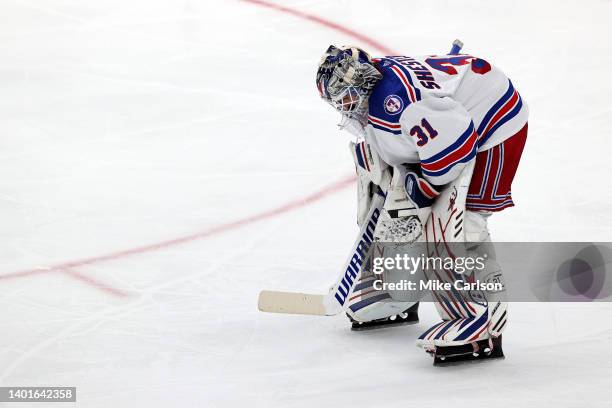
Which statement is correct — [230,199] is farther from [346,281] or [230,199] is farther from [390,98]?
[390,98]

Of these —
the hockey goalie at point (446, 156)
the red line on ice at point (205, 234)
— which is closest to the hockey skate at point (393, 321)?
the hockey goalie at point (446, 156)

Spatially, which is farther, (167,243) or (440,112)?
(167,243)

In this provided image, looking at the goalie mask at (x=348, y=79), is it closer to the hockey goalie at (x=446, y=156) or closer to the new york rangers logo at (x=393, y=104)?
the hockey goalie at (x=446, y=156)

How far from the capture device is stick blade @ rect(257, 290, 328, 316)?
4.06 m

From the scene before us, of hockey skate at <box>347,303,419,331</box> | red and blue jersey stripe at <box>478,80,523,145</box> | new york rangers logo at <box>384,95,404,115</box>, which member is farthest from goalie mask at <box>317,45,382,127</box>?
hockey skate at <box>347,303,419,331</box>

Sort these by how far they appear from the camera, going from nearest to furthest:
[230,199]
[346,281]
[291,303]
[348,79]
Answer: [348,79], [346,281], [291,303], [230,199]

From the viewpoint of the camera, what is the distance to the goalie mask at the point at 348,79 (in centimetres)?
366

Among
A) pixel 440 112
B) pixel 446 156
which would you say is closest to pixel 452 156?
pixel 446 156

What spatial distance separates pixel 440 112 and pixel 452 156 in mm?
145

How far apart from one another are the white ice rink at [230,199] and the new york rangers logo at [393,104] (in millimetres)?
844

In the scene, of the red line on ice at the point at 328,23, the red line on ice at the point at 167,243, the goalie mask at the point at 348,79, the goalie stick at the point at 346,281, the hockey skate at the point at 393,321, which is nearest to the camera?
the goalie mask at the point at 348,79

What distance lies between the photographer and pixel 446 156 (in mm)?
3549

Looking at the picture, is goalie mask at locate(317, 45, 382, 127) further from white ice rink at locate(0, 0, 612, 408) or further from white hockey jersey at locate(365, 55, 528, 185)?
white ice rink at locate(0, 0, 612, 408)

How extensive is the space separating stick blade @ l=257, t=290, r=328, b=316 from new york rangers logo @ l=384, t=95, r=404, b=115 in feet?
2.62
